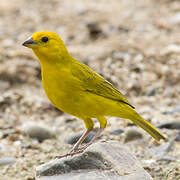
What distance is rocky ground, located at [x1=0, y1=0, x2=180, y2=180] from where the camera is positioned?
554 centimetres

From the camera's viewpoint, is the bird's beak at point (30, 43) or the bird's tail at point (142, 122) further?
the bird's tail at point (142, 122)

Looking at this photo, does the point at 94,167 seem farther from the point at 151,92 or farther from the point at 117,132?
the point at 151,92

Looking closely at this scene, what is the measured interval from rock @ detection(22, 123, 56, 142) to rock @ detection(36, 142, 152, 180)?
1629 millimetres

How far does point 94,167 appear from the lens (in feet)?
13.8

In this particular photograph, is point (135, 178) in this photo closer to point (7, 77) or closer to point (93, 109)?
point (93, 109)

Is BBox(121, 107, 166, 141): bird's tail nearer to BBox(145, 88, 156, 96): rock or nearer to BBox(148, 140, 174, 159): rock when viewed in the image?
BBox(148, 140, 174, 159): rock

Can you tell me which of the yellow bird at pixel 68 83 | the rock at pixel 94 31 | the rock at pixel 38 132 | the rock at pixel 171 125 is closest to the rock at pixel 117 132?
the rock at pixel 171 125

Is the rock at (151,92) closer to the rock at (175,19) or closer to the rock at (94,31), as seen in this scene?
the rock at (94,31)

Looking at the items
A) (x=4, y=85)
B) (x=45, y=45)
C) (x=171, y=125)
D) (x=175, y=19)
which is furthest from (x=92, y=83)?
(x=175, y=19)

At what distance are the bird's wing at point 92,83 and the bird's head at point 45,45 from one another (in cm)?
26

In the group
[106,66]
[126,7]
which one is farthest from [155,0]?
[106,66]

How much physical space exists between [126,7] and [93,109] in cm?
765

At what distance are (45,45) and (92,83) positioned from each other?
2.32 ft

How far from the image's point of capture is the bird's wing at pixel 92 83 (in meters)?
4.38
